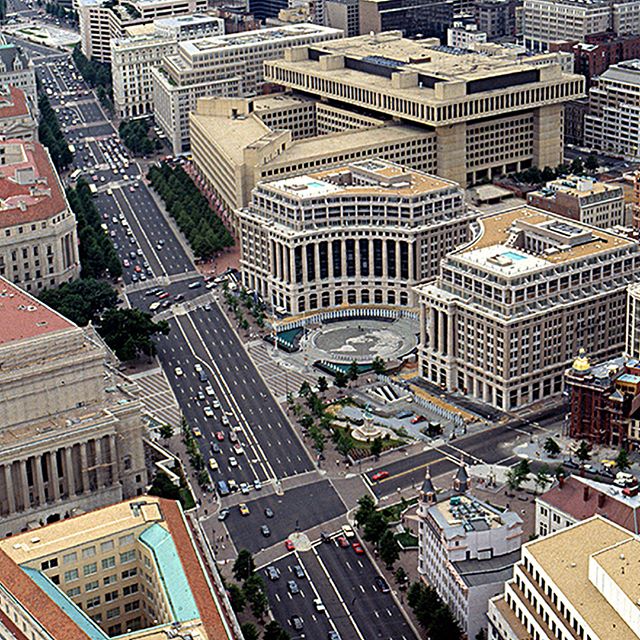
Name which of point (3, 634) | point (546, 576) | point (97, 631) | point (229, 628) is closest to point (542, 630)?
point (546, 576)

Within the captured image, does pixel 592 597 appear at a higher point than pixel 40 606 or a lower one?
lower

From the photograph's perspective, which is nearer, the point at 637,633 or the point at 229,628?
the point at 637,633

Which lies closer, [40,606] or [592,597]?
[592,597]

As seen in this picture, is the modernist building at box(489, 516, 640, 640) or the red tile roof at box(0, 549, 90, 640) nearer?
the modernist building at box(489, 516, 640, 640)

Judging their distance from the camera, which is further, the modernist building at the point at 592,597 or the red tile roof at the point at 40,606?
the red tile roof at the point at 40,606

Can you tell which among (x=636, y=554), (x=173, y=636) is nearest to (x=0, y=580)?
(x=173, y=636)

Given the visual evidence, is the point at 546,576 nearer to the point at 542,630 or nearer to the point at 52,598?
the point at 542,630
